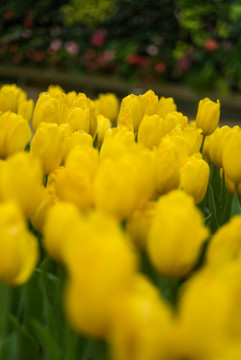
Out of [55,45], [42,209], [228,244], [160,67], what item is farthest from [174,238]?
[55,45]

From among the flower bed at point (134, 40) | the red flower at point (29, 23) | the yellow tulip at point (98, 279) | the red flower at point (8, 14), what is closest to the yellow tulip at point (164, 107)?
the yellow tulip at point (98, 279)

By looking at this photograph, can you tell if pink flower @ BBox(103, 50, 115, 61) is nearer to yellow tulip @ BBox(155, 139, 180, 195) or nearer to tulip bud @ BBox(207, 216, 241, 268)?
yellow tulip @ BBox(155, 139, 180, 195)

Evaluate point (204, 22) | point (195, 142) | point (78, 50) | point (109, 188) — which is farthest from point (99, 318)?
point (78, 50)

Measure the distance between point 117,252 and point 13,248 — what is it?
0.36 feet

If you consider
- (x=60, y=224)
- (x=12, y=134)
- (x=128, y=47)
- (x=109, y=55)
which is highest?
(x=60, y=224)

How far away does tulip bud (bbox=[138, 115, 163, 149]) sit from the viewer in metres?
0.81

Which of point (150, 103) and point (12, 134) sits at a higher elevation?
point (12, 134)

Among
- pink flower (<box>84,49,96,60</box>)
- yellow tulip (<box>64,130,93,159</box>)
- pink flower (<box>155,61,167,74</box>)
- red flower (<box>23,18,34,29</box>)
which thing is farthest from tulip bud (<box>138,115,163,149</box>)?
red flower (<box>23,18,34,29</box>)

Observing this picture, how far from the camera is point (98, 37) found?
682 cm

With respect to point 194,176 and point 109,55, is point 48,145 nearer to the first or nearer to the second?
point 194,176

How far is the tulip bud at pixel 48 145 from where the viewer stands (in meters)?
0.66

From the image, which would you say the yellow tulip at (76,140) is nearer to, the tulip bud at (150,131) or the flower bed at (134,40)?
the tulip bud at (150,131)

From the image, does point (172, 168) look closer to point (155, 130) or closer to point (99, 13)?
point (155, 130)

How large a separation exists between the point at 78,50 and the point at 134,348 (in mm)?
7017
